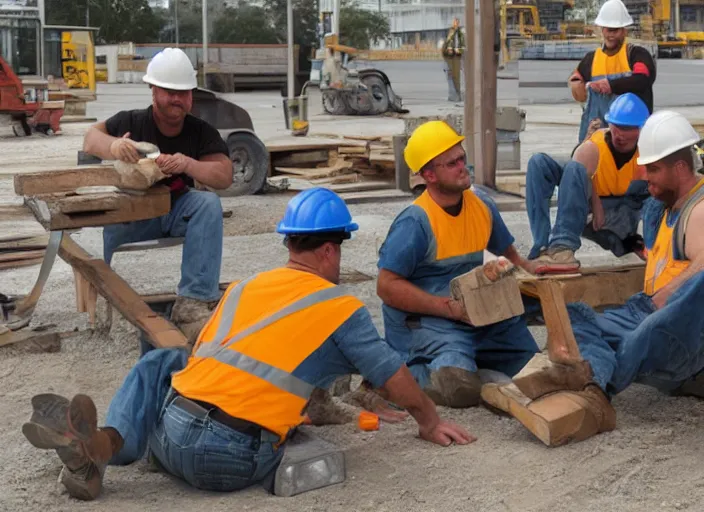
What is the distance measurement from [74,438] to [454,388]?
1809 mm

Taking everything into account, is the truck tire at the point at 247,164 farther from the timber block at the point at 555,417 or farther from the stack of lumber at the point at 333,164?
the timber block at the point at 555,417

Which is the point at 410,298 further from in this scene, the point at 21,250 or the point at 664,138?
the point at 21,250

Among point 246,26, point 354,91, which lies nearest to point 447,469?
point 354,91

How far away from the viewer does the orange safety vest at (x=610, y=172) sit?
21.7 feet

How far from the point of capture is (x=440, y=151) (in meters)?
5.08

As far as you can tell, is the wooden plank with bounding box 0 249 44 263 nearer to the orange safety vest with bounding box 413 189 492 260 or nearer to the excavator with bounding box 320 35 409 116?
the orange safety vest with bounding box 413 189 492 260

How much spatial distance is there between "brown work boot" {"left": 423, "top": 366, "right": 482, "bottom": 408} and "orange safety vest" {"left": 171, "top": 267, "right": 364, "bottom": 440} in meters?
1.12

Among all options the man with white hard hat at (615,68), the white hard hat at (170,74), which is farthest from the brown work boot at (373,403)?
the man with white hard hat at (615,68)

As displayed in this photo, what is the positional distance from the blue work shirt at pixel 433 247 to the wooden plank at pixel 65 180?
1.75 meters

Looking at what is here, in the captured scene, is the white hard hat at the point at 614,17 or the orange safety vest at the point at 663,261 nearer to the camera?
the orange safety vest at the point at 663,261

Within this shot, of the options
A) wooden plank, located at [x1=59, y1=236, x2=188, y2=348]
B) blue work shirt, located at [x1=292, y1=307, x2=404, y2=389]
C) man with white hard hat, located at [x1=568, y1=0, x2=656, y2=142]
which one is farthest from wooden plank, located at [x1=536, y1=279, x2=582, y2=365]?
man with white hard hat, located at [x1=568, y1=0, x2=656, y2=142]

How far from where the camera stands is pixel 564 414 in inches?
167

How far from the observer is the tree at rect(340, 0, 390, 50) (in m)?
38.6

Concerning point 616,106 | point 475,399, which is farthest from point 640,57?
point 475,399
